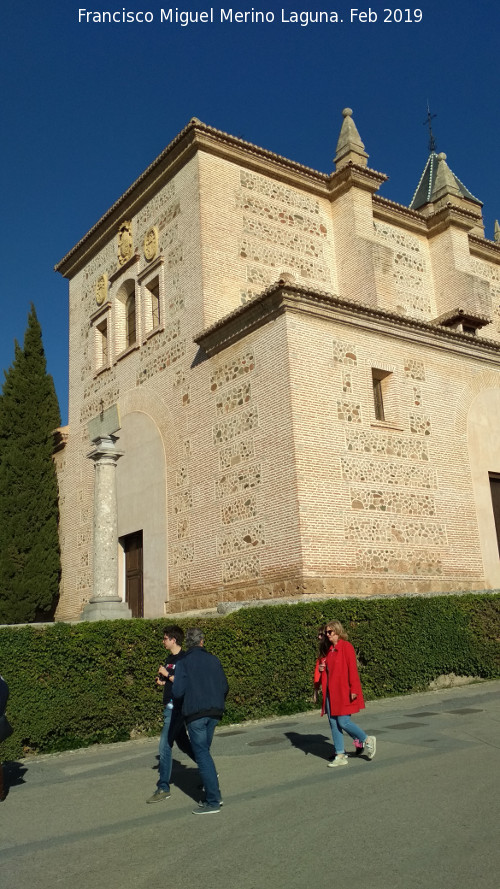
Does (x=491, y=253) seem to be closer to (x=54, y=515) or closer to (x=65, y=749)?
(x=54, y=515)

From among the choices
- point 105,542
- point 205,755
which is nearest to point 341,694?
point 205,755

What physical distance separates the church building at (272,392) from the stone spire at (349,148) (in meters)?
0.10

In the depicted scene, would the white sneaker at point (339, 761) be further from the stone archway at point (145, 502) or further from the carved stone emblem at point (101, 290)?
the carved stone emblem at point (101, 290)

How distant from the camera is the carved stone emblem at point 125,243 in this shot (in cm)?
2145

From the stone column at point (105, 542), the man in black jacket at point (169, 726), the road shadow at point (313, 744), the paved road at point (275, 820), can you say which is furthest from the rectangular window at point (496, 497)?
the man in black jacket at point (169, 726)

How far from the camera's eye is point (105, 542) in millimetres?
14500

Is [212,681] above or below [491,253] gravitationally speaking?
below

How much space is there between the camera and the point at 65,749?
9117mm

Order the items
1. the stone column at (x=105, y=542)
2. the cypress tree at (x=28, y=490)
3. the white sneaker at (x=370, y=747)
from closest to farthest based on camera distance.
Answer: the white sneaker at (x=370, y=747)
the stone column at (x=105, y=542)
the cypress tree at (x=28, y=490)

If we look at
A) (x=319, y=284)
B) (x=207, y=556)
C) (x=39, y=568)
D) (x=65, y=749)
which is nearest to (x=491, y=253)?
(x=319, y=284)

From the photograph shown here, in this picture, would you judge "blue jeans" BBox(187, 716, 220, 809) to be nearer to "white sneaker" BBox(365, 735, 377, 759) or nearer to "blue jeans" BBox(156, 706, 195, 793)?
"blue jeans" BBox(156, 706, 195, 793)

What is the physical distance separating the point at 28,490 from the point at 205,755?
17.6 metres

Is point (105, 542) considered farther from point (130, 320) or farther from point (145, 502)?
point (130, 320)

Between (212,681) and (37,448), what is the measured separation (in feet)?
59.0
